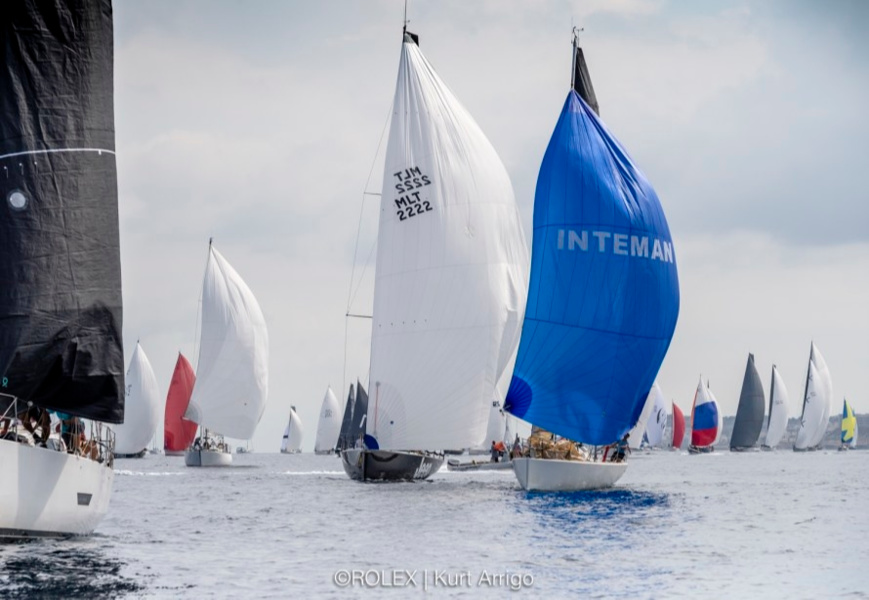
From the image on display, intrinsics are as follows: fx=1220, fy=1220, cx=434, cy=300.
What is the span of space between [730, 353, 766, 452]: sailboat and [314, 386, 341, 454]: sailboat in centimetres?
4628

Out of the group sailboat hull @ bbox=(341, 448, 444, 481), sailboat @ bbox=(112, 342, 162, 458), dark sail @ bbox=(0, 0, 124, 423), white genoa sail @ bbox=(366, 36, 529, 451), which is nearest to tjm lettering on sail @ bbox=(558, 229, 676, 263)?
white genoa sail @ bbox=(366, 36, 529, 451)

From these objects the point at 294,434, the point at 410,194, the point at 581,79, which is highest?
the point at 581,79

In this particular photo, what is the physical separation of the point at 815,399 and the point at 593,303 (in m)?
97.1

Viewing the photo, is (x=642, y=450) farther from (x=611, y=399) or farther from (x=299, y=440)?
(x=611, y=399)

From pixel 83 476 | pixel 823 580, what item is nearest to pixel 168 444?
pixel 83 476

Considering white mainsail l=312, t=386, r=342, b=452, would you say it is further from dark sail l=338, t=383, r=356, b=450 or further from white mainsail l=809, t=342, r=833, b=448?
white mainsail l=809, t=342, r=833, b=448

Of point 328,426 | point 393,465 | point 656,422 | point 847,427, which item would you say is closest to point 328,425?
point 328,426

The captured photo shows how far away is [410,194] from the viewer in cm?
4469

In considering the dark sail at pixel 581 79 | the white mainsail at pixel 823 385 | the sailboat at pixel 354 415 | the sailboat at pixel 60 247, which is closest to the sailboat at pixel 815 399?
the white mainsail at pixel 823 385

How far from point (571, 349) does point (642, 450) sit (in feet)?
Answer: 398

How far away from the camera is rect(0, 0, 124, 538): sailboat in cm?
2262

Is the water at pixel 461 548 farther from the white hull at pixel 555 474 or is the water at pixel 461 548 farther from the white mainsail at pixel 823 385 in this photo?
the white mainsail at pixel 823 385

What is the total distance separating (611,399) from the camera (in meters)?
40.4

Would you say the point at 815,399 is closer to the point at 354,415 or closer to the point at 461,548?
the point at 354,415
